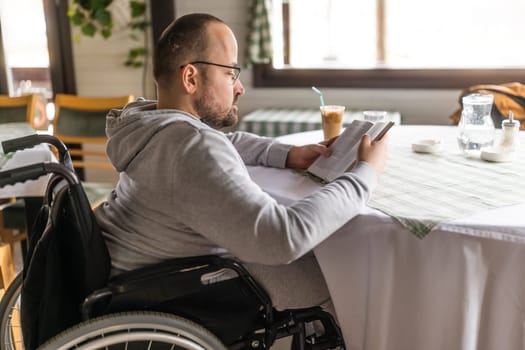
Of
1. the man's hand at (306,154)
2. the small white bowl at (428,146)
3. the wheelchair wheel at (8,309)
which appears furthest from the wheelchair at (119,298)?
the small white bowl at (428,146)

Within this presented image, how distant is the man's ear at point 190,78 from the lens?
119 centimetres

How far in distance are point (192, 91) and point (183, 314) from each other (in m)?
0.48

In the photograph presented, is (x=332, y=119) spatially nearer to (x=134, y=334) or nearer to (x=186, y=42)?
(x=186, y=42)

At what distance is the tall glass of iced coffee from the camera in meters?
1.86

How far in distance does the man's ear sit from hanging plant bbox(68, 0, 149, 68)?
9.06 ft

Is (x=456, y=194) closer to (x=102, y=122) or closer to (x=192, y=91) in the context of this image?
(x=192, y=91)

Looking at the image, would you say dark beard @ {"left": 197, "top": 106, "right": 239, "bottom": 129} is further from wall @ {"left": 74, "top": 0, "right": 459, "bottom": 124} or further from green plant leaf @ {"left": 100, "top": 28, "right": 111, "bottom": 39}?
green plant leaf @ {"left": 100, "top": 28, "right": 111, "bottom": 39}

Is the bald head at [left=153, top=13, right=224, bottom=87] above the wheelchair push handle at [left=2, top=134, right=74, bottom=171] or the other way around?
above

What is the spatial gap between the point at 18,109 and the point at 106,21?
1.03 m

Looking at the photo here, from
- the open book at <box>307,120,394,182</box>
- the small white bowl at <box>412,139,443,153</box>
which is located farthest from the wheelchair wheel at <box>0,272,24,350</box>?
the small white bowl at <box>412,139,443,153</box>

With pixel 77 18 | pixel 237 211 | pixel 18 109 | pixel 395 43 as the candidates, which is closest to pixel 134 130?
pixel 237 211

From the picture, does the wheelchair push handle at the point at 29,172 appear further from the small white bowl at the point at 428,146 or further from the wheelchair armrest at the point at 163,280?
the small white bowl at the point at 428,146

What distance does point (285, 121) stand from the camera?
126 inches

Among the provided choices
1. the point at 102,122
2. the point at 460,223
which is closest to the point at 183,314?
the point at 460,223
